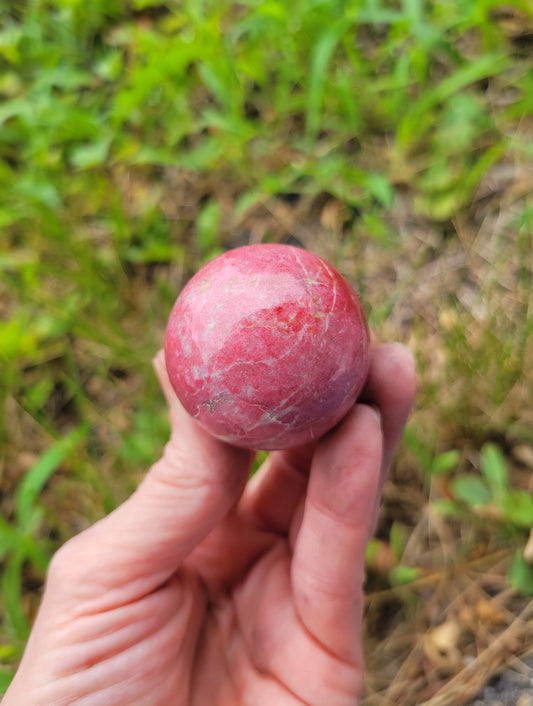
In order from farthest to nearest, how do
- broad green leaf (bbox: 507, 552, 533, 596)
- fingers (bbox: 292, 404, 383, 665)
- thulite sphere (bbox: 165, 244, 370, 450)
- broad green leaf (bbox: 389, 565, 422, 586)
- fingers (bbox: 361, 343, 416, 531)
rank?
broad green leaf (bbox: 389, 565, 422, 586) < broad green leaf (bbox: 507, 552, 533, 596) < fingers (bbox: 361, 343, 416, 531) < fingers (bbox: 292, 404, 383, 665) < thulite sphere (bbox: 165, 244, 370, 450)

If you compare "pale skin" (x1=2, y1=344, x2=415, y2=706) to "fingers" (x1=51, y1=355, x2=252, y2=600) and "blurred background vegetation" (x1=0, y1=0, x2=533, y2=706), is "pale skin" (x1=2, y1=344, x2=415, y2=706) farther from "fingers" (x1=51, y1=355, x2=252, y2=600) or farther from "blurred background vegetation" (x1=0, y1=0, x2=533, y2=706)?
"blurred background vegetation" (x1=0, y1=0, x2=533, y2=706)

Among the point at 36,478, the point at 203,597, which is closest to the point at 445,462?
the point at 203,597

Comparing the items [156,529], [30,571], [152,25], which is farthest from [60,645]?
[152,25]

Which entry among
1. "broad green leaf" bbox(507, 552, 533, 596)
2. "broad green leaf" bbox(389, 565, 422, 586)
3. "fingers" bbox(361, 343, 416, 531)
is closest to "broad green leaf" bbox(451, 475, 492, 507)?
"broad green leaf" bbox(507, 552, 533, 596)

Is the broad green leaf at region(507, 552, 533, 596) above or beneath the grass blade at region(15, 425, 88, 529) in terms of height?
beneath

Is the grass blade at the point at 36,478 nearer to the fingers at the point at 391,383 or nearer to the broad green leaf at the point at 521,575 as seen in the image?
the fingers at the point at 391,383

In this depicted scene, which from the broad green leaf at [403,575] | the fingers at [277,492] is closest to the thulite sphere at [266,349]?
the fingers at [277,492]

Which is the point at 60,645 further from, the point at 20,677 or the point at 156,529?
the point at 156,529
